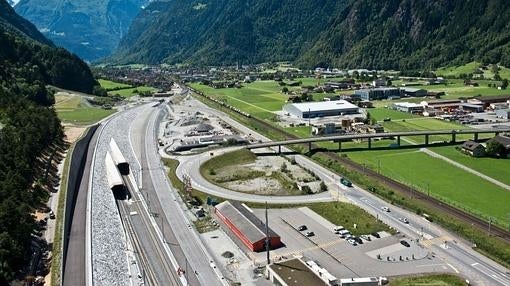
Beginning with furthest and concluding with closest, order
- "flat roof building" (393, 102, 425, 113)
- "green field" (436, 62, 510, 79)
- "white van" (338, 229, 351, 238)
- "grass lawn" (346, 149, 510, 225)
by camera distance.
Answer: "green field" (436, 62, 510, 79)
"flat roof building" (393, 102, 425, 113)
"grass lawn" (346, 149, 510, 225)
"white van" (338, 229, 351, 238)

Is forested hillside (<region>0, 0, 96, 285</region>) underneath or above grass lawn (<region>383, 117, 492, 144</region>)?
above

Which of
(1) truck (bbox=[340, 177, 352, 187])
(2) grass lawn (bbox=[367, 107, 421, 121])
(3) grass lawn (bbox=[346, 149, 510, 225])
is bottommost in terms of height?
(3) grass lawn (bbox=[346, 149, 510, 225])

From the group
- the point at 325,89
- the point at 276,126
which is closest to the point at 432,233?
the point at 276,126

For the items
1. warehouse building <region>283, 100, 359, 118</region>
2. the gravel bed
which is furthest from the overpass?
warehouse building <region>283, 100, 359, 118</region>

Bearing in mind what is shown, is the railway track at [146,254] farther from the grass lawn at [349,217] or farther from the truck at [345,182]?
the truck at [345,182]

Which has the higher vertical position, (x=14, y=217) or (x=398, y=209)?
(x=14, y=217)

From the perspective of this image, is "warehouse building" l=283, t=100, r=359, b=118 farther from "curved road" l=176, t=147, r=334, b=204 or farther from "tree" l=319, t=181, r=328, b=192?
"tree" l=319, t=181, r=328, b=192

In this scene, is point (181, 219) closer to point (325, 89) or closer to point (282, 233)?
point (282, 233)

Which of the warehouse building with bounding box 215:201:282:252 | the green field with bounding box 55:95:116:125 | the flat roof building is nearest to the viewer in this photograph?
the warehouse building with bounding box 215:201:282:252

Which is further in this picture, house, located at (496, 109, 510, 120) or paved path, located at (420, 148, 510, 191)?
house, located at (496, 109, 510, 120)
